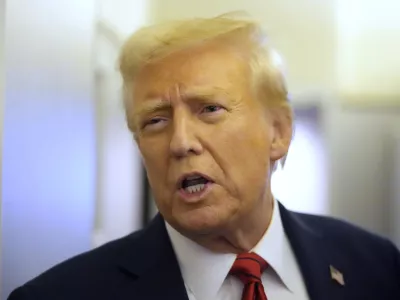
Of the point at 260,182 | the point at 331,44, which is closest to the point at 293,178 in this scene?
the point at 331,44

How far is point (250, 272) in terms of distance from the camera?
0.95 metres

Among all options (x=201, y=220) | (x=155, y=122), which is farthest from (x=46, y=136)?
(x=201, y=220)

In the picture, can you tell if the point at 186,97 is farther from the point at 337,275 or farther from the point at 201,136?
the point at 337,275

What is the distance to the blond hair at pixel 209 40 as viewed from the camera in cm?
91

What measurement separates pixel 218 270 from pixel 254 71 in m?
0.33

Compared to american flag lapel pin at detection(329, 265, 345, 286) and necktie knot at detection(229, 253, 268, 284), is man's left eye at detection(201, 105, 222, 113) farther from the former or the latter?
american flag lapel pin at detection(329, 265, 345, 286)

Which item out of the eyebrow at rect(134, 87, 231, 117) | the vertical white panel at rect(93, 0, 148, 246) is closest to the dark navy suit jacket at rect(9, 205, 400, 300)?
the eyebrow at rect(134, 87, 231, 117)

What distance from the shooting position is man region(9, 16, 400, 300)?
2.93 feet

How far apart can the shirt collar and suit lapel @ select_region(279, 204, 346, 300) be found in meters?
0.03

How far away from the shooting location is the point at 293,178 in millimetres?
2775

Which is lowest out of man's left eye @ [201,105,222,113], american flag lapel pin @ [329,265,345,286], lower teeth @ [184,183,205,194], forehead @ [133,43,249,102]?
american flag lapel pin @ [329,265,345,286]

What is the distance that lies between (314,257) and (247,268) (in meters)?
0.16

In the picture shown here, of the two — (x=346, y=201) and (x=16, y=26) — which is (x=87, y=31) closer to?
(x=16, y=26)

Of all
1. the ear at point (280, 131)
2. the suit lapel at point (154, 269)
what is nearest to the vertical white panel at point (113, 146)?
the suit lapel at point (154, 269)
